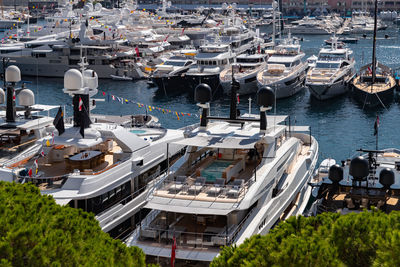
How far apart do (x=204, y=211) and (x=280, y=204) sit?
5.89 metres

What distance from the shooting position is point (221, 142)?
92.1ft

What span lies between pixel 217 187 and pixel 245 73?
47643 mm

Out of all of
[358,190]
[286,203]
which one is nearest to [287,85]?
[286,203]

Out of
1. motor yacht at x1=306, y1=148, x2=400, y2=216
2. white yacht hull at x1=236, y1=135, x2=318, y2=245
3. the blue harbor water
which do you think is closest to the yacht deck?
the blue harbor water

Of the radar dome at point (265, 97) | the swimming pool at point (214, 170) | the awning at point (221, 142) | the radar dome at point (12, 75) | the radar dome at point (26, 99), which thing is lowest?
the swimming pool at point (214, 170)

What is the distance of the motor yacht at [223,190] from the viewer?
2447cm

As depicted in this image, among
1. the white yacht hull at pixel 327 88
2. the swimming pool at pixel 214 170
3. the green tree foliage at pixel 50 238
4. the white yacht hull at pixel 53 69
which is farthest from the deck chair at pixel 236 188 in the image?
the white yacht hull at pixel 53 69

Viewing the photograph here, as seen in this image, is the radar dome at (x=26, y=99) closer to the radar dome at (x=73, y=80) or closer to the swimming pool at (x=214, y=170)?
the radar dome at (x=73, y=80)

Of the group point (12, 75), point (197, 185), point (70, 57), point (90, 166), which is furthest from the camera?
point (70, 57)

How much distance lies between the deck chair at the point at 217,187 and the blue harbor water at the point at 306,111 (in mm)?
21071

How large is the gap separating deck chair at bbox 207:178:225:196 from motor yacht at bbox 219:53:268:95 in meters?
43.3

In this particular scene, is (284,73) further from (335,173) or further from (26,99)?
(335,173)

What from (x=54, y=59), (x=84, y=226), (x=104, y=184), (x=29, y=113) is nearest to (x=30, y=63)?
(x=54, y=59)

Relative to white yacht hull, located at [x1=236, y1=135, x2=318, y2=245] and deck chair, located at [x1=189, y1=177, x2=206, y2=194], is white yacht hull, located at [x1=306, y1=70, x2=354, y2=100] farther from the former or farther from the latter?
deck chair, located at [x1=189, y1=177, x2=206, y2=194]
